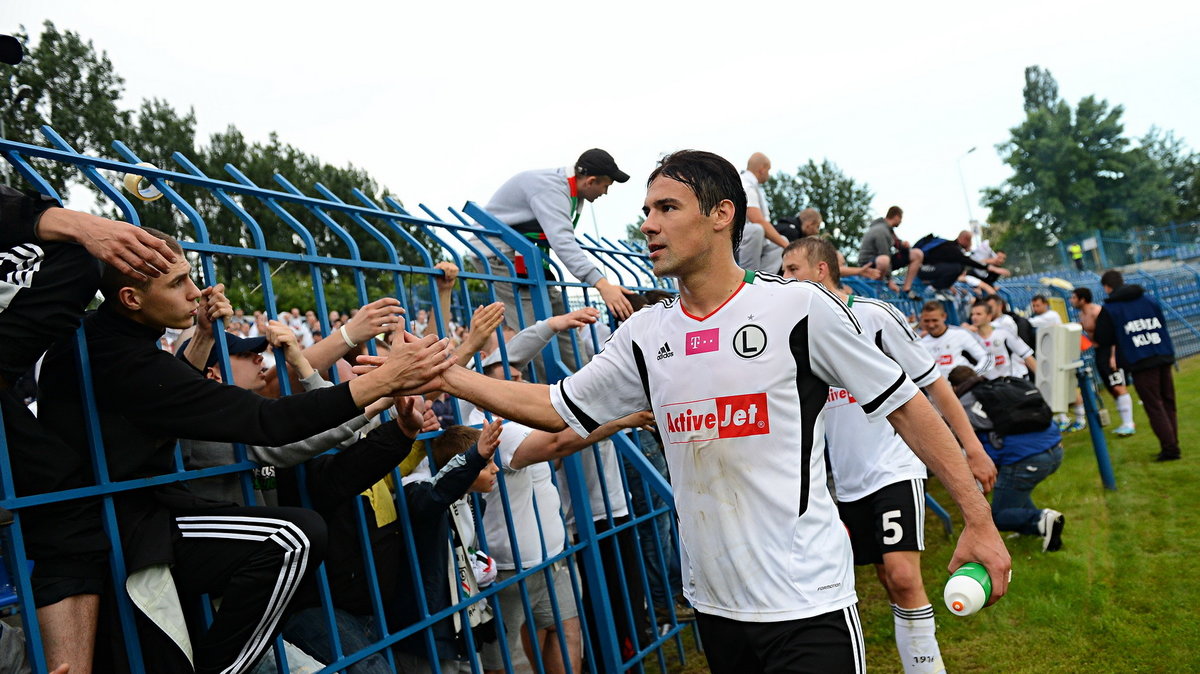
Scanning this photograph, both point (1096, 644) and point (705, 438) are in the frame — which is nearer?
point (705, 438)

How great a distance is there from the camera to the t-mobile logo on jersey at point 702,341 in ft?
8.90

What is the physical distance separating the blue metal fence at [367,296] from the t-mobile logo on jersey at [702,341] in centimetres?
142

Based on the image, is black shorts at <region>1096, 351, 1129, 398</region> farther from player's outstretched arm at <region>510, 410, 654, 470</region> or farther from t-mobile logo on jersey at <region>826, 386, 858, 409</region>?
player's outstretched arm at <region>510, 410, 654, 470</region>

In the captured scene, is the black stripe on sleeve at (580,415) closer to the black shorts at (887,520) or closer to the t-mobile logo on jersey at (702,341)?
the t-mobile logo on jersey at (702,341)

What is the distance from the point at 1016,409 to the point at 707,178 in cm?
507

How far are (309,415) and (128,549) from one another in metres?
0.62

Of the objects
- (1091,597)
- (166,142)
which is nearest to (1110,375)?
(1091,597)

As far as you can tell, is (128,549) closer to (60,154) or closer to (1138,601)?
(60,154)

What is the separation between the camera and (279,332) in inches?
117

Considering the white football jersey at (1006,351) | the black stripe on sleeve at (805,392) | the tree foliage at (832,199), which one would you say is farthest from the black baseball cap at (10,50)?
the tree foliage at (832,199)

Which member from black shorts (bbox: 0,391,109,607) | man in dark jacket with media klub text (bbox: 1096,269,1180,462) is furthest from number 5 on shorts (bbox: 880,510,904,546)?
man in dark jacket with media klub text (bbox: 1096,269,1180,462)

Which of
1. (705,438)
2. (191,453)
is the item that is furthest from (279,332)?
(705,438)

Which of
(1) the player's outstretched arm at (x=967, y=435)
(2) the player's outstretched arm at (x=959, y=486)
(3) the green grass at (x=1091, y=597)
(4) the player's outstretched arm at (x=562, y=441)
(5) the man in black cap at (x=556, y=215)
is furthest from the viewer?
(5) the man in black cap at (x=556, y=215)

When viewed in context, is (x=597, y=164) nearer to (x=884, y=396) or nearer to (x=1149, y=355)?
(x=884, y=396)
